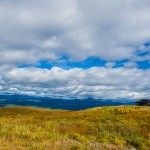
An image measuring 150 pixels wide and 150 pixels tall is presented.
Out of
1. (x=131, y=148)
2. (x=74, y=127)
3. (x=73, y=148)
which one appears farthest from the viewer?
(x=74, y=127)

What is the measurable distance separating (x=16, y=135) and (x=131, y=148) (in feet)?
32.7

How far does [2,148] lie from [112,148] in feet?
34.6

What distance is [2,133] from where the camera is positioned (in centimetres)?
2405

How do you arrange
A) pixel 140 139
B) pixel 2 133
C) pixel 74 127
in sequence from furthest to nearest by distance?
1. pixel 74 127
2. pixel 140 139
3. pixel 2 133

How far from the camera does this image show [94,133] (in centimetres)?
3416

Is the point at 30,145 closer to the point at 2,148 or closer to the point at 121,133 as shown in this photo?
the point at 2,148

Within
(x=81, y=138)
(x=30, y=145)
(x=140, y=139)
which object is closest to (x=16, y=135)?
(x=30, y=145)

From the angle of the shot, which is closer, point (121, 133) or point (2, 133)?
point (2, 133)

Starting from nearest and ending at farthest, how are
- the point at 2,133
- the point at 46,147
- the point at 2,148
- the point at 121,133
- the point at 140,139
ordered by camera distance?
the point at 2,148
the point at 46,147
the point at 2,133
the point at 140,139
the point at 121,133

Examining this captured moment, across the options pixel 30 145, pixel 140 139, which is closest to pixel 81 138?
pixel 140 139

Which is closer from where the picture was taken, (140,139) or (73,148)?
(73,148)


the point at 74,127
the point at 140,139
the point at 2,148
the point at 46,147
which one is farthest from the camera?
the point at 74,127

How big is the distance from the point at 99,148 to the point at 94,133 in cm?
987

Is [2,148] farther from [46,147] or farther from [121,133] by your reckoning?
[121,133]
